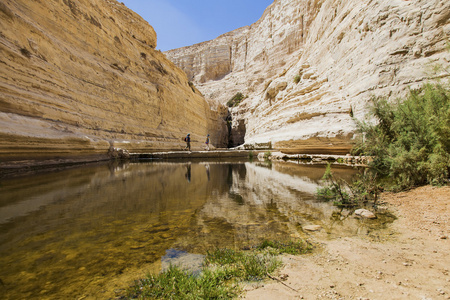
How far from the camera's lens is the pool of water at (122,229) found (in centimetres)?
192

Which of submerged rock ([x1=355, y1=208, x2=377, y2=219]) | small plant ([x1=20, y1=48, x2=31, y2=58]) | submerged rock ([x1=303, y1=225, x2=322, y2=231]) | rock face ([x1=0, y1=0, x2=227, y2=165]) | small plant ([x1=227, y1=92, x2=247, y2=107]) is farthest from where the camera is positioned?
small plant ([x1=227, y1=92, x2=247, y2=107])

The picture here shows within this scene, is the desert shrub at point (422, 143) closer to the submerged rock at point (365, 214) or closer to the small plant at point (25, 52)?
the submerged rock at point (365, 214)

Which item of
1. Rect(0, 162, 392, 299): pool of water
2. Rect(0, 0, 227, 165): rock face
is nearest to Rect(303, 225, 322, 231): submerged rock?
Rect(0, 162, 392, 299): pool of water

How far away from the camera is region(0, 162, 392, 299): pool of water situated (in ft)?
6.31

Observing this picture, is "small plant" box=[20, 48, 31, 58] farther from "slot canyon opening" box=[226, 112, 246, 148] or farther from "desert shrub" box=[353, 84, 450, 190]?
"slot canyon opening" box=[226, 112, 246, 148]

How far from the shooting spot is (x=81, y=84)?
45.1ft

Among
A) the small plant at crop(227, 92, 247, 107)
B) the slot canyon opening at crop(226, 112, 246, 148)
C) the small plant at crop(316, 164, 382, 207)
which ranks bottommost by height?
the small plant at crop(316, 164, 382, 207)

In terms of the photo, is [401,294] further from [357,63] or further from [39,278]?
[357,63]

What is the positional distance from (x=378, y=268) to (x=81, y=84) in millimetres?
16921

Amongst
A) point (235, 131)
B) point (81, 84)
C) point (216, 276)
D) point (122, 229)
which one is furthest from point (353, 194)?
point (235, 131)

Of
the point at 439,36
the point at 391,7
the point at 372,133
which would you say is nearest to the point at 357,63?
the point at 391,7

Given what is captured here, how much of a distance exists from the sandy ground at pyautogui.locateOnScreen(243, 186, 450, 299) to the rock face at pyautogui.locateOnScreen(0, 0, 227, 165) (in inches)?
402

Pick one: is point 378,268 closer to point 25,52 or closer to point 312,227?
point 312,227

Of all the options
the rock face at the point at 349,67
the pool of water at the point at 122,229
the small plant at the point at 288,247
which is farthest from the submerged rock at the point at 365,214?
the rock face at the point at 349,67
